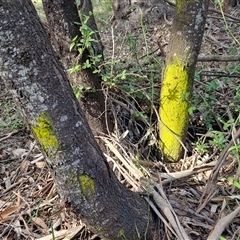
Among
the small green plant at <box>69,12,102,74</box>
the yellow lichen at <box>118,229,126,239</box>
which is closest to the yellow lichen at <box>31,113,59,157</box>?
the yellow lichen at <box>118,229,126,239</box>

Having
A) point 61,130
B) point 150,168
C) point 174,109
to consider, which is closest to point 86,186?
point 61,130

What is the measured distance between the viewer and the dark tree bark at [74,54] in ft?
6.84

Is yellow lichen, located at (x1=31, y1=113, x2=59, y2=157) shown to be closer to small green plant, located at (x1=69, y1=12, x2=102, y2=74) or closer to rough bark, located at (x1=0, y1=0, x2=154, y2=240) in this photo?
rough bark, located at (x1=0, y1=0, x2=154, y2=240)

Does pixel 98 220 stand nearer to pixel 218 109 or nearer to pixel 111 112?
pixel 111 112

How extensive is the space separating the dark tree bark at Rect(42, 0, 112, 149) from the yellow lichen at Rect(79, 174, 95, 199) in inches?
33.3

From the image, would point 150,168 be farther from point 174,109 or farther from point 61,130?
point 61,130

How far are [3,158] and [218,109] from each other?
61.7 inches

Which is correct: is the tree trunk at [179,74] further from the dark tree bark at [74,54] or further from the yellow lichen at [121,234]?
the yellow lichen at [121,234]

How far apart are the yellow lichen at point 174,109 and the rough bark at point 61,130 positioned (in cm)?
73

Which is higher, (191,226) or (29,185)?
(29,185)

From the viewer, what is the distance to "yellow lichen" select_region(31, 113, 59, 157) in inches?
54.6

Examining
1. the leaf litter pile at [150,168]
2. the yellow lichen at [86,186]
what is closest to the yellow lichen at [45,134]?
the yellow lichen at [86,186]

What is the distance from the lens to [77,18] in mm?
2145

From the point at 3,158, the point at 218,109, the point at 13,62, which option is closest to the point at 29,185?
the point at 3,158
